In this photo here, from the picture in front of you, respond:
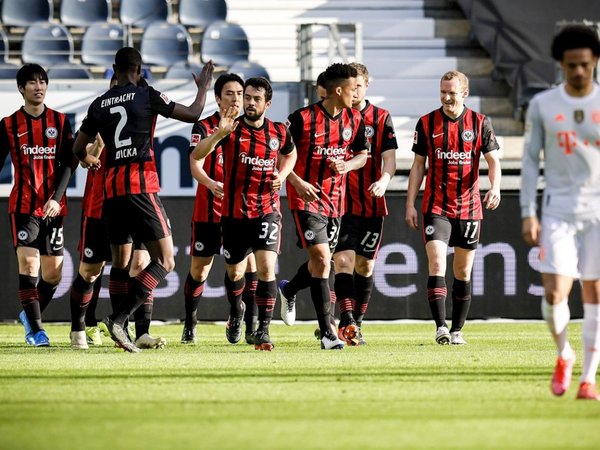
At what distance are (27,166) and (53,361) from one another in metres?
2.27

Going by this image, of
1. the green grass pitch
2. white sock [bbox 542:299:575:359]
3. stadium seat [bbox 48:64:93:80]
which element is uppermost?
stadium seat [bbox 48:64:93:80]

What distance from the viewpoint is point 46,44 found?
18.8m

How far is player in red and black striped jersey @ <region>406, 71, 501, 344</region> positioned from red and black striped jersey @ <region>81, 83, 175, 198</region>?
7.94ft

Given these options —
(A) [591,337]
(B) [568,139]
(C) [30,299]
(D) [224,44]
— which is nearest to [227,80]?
(C) [30,299]

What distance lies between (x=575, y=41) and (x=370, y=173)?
15.4 ft

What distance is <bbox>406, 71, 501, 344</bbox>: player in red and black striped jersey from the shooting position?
10391mm

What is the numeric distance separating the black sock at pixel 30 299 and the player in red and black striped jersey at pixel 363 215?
2.45 metres

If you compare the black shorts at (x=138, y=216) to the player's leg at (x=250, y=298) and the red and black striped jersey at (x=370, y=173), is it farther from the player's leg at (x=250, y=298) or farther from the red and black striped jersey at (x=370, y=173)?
the red and black striped jersey at (x=370, y=173)

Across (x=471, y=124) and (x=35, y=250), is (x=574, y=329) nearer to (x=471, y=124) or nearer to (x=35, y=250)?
(x=471, y=124)

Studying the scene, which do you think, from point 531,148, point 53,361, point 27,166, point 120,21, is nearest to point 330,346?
point 53,361

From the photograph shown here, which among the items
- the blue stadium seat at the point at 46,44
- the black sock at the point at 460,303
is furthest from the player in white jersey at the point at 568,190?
the blue stadium seat at the point at 46,44

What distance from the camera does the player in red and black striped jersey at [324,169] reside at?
9.48 m

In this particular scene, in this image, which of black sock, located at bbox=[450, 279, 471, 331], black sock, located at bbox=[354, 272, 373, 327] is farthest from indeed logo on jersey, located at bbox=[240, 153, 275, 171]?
black sock, located at bbox=[450, 279, 471, 331]

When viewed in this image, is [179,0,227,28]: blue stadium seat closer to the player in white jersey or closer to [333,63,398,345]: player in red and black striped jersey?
[333,63,398,345]: player in red and black striped jersey
